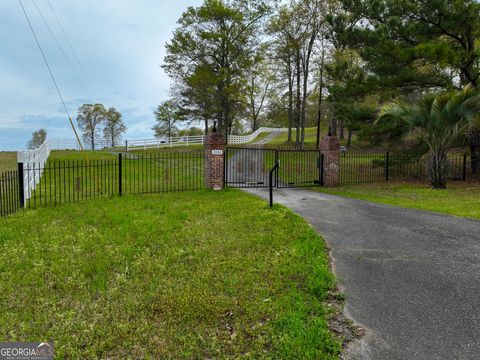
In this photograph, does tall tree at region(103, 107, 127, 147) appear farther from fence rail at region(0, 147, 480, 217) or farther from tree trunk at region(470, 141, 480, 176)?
tree trunk at region(470, 141, 480, 176)

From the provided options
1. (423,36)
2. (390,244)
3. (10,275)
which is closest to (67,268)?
(10,275)

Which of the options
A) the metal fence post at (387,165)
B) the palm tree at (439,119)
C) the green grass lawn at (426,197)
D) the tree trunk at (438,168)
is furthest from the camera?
the metal fence post at (387,165)

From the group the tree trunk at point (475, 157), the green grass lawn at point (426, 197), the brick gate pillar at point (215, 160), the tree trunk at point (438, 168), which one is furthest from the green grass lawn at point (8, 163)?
the tree trunk at point (475, 157)

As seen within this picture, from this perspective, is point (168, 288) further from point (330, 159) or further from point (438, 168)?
point (438, 168)

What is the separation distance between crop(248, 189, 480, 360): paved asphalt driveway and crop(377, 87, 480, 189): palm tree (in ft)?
20.8

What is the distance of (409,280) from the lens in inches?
148

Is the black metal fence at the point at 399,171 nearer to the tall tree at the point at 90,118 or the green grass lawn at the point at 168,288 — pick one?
the green grass lawn at the point at 168,288

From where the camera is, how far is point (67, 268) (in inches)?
165

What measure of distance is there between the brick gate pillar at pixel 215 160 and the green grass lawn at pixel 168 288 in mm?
4098

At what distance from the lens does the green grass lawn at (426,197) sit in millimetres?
7773

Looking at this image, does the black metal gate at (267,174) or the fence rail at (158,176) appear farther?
the black metal gate at (267,174)

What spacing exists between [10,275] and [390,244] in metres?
5.53

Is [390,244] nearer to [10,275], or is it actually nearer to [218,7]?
[10,275]
